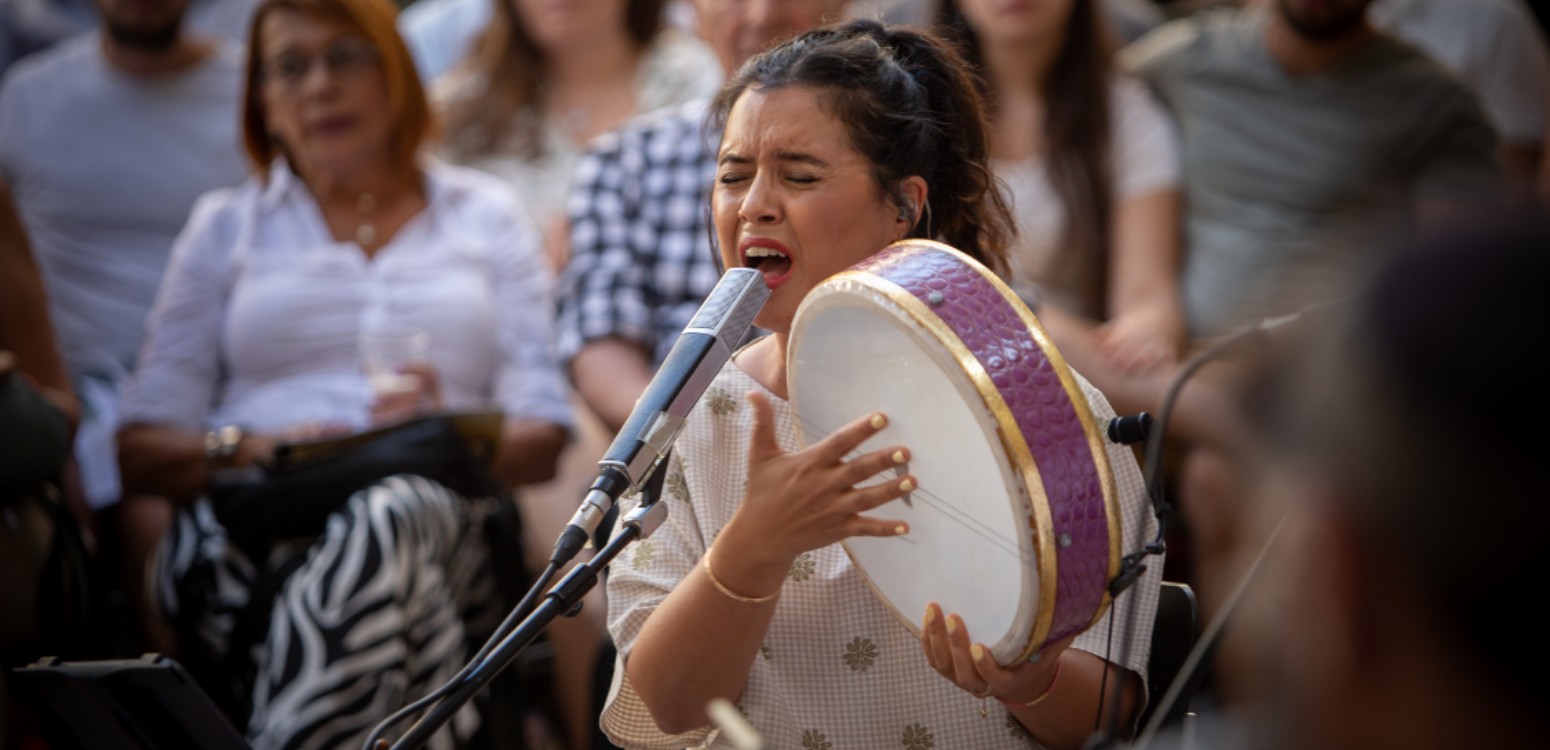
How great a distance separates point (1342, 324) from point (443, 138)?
373 cm

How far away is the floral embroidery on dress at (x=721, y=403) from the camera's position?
79.2 inches

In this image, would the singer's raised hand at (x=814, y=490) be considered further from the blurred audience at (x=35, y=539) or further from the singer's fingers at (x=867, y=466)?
the blurred audience at (x=35, y=539)

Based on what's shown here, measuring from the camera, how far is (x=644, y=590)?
1933mm

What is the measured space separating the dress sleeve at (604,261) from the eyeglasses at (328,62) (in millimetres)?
637

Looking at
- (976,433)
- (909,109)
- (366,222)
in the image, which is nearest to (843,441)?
(976,433)

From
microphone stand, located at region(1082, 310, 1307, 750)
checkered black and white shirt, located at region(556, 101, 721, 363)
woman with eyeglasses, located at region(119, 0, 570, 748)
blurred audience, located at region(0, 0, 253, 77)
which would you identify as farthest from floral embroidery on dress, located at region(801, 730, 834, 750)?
blurred audience, located at region(0, 0, 253, 77)

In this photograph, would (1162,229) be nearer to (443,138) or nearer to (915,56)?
(915,56)

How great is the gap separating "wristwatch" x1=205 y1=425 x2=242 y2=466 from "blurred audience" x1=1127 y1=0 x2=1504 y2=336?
7.49 ft

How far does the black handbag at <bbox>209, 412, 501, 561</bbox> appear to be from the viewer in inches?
120

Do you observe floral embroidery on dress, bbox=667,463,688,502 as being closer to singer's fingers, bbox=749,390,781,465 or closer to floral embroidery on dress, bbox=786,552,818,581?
floral embroidery on dress, bbox=786,552,818,581

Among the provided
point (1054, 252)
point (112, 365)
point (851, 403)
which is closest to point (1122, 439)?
point (851, 403)

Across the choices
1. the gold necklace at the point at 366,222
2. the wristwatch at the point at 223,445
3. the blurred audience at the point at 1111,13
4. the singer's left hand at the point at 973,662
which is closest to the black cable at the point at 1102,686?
the singer's left hand at the point at 973,662

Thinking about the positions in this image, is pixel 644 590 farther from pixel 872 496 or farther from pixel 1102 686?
pixel 1102 686

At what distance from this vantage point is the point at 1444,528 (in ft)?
2.72
